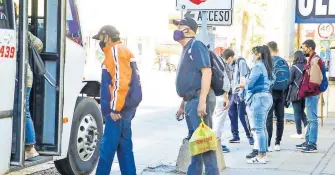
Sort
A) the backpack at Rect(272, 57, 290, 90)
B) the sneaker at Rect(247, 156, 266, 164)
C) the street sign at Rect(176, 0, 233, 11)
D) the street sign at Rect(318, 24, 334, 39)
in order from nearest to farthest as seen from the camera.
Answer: the street sign at Rect(176, 0, 233, 11), the sneaker at Rect(247, 156, 266, 164), the backpack at Rect(272, 57, 290, 90), the street sign at Rect(318, 24, 334, 39)

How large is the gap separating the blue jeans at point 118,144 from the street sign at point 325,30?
1255 cm

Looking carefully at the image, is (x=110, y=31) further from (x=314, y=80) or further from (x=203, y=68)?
(x=314, y=80)

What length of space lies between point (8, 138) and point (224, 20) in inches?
143

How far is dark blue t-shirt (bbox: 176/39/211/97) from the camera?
5781 mm

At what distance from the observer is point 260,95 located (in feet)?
26.8

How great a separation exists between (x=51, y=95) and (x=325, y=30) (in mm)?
12926

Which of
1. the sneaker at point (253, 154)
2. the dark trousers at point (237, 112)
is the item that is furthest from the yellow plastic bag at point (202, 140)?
the dark trousers at point (237, 112)

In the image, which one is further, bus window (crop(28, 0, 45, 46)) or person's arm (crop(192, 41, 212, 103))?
bus window (crop(28, 0, 45, 46))

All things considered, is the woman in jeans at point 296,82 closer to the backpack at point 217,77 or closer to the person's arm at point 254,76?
the person's arm at point 254,76

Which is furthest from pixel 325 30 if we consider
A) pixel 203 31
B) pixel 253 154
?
pixel 203 31

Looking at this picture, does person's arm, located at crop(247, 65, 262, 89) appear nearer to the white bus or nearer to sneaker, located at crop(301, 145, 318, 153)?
sneaker, located at crop(301, 145, 318, 153)

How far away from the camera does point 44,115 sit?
646 cm

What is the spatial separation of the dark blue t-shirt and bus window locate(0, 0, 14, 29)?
5.53 ft

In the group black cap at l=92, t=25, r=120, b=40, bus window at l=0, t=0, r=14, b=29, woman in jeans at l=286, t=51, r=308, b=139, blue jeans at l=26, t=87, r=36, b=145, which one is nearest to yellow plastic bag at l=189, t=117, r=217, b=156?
black cap at l=92, t=25, r=120, b=40
